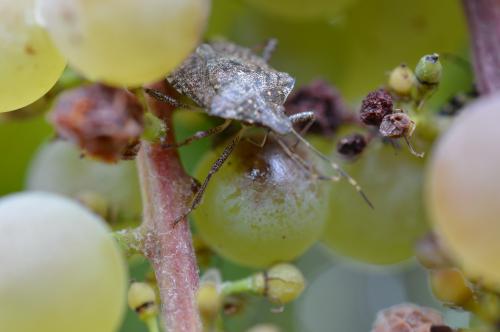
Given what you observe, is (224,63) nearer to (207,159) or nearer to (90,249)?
(207,159)

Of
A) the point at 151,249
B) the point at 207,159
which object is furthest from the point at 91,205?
the point at 151,249

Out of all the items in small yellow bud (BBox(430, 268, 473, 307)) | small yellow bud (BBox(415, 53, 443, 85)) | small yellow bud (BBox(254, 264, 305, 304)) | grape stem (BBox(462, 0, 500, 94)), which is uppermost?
grape stem (BBox(462, 0, 500, 94))

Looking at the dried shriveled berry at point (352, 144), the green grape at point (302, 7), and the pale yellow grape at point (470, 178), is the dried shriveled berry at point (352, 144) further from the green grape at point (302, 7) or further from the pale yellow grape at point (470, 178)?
the pale yellow grape at point (470, 178)

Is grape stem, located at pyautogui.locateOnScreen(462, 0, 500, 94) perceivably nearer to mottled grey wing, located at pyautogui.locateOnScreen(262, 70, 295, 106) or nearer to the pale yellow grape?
mottled grey wing, located at pyautogui.locateOnScreen(262, 70, 295, 106)

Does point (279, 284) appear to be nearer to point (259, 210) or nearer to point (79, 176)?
point (259, 210)

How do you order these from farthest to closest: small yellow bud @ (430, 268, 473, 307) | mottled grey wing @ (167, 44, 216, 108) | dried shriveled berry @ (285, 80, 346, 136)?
dried shriveled berry @ (285, 80, 346, 136) < mottled grey wing @ (167, 44, 216, 108) < small yellow bud @ (430, 268, 473, 307)

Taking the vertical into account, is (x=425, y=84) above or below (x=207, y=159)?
above

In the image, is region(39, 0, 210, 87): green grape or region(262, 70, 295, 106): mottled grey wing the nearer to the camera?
region(39, 0, 210, 87): green grape

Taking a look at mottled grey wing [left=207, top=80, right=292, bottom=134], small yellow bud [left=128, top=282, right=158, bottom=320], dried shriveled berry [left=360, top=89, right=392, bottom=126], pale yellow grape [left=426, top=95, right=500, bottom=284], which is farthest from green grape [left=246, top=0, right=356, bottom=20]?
pale yellow grape [left=426, top=95, right=500, bottom=284]
